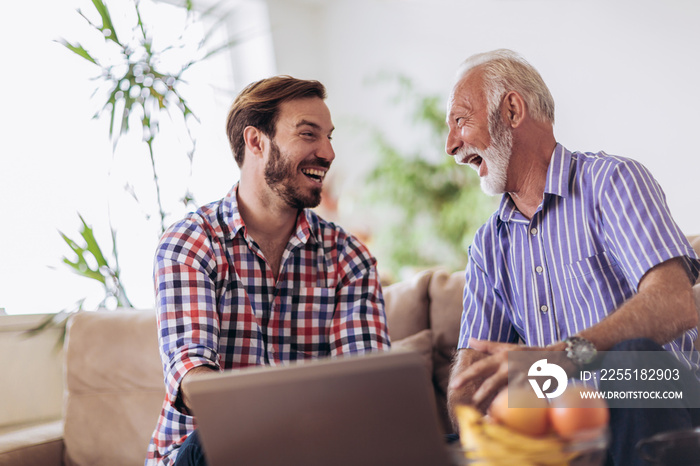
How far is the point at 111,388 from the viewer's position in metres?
2.04

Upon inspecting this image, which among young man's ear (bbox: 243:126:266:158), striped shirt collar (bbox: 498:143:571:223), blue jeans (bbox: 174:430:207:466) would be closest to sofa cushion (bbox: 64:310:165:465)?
young man's ear (bbox: 243:126:266:158)

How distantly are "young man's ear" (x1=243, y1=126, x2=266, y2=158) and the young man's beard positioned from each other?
1.9 inches

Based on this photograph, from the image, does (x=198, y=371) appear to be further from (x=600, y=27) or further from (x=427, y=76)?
(x=427, y=76)

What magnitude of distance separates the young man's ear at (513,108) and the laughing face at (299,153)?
0.49m

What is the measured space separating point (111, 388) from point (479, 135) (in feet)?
4.74

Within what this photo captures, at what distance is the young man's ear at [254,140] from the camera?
1733 mm

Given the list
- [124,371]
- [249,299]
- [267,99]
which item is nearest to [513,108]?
[267,99]

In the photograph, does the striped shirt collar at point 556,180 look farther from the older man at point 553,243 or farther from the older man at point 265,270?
the older man at point 265,270

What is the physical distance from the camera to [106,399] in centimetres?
203

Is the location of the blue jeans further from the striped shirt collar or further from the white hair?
the white hair

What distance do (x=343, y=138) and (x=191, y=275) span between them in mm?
3298

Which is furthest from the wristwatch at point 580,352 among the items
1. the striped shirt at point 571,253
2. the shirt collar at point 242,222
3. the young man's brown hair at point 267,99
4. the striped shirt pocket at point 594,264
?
the young man's brown hair at point 267,99

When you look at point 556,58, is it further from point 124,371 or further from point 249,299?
point 124,371

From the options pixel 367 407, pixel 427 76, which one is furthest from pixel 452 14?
pixel 367 407
